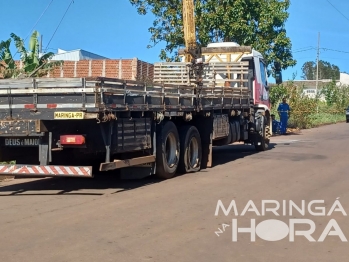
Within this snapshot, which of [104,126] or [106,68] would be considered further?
[106,68]

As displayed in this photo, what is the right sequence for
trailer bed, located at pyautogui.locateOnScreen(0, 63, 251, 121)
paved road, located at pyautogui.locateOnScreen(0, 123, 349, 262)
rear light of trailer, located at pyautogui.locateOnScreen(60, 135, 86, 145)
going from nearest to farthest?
paved road, located at pyautogui.locateOnScreen(0, 123, 349, 262) < trailer bed, located at pyautogui.locateOnScreen(0, 63, 251, 121) < rear light of trailer, located at pyautogui.locateOnScreen(60, 135, 86, 145)

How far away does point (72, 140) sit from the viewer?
9.45 metres

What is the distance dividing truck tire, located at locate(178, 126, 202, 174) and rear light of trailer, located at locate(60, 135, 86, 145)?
3533 mm

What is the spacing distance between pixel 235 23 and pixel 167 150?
49.2 feet

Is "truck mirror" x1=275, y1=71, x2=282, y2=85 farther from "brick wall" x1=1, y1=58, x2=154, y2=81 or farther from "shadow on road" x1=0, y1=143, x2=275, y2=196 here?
"brick wall" x1=1, y1=58, x2=154, y2=81

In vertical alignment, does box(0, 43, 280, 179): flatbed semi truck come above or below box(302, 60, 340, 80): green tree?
below

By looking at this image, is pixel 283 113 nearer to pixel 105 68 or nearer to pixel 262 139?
pixel 105 68

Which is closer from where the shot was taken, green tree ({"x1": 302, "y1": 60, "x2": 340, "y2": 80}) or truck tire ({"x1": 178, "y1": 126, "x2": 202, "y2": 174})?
truck tire ({"x1": 178, "y1": 126, "x2": 202, "y2": 174})

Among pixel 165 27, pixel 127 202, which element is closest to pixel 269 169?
pixel 127 202

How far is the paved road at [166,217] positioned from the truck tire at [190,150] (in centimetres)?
33

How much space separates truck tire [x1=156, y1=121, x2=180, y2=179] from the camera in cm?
1137

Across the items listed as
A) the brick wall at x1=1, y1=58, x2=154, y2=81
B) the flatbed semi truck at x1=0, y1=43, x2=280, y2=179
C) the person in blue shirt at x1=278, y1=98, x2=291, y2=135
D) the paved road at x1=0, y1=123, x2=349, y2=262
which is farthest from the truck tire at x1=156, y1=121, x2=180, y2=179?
the person in blue shirt at x1=278, y1=98, x2=291, y2=135

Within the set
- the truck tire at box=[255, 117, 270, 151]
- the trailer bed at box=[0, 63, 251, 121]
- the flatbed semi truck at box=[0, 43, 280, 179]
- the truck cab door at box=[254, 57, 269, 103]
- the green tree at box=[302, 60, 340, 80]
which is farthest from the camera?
the green tree at box=[302, 60, 340, 80]

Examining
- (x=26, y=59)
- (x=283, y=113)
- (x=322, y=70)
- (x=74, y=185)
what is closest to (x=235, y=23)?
(x=283, y=113)
